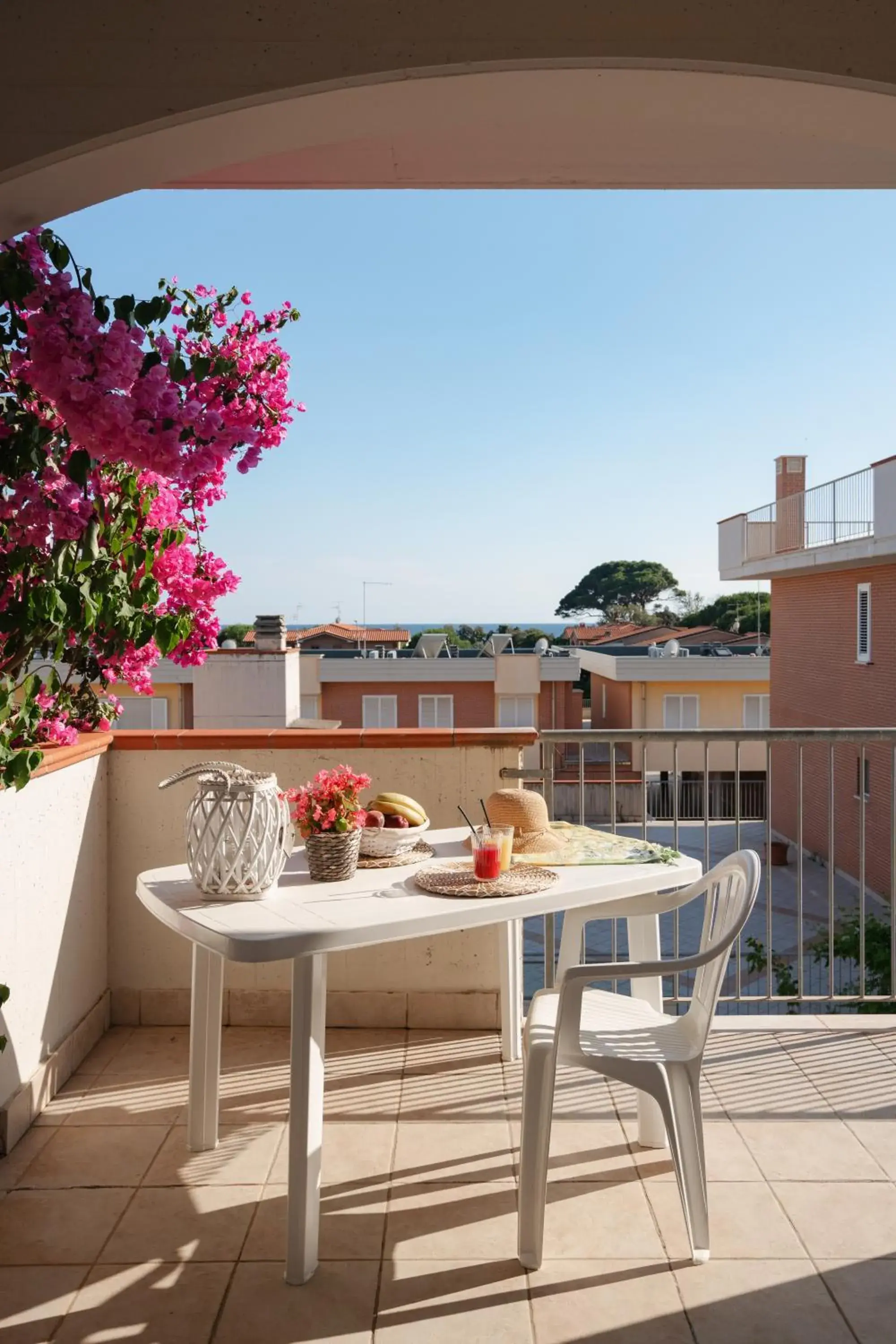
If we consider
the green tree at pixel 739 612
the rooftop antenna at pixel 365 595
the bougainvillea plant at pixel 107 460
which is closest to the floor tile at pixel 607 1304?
the bougainvillea plant at pixel 107 460

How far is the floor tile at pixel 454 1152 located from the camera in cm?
265

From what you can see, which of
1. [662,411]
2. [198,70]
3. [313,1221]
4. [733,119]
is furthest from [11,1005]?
[662,411]

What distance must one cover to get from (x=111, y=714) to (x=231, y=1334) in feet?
4.72

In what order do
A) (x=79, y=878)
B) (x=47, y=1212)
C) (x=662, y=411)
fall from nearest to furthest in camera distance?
(x=47, y=1212), (x=79, y=878), (x=662, y=411)

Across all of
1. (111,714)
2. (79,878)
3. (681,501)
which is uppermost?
(681,501)

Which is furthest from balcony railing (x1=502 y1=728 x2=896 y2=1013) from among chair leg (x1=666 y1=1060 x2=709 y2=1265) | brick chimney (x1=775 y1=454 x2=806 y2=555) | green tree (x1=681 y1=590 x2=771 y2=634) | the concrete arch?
green tree (x1=681 y1=590 x2=771 y2=634)

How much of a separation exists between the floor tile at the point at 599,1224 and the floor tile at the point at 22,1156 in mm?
1301

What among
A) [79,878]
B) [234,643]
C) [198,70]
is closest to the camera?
[198,70]

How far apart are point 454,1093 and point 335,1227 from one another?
2.50ft

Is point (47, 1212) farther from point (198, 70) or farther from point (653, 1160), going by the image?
point (198, 70)

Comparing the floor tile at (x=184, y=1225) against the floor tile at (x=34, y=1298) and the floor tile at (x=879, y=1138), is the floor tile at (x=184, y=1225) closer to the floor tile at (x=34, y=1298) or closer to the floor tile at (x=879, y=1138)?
the floor tile at (x=34, y=1298)

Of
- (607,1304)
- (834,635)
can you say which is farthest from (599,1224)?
(834,635)

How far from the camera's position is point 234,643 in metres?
18.7

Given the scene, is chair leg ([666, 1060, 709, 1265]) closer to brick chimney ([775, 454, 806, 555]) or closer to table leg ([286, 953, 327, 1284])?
table leg ([286, 953, 327, 1284])
